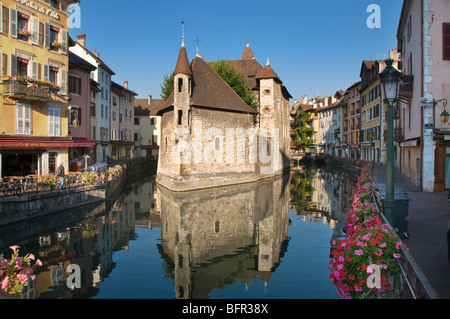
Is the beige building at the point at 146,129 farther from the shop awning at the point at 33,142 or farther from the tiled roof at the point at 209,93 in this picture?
the shop awning at the point at 33,142

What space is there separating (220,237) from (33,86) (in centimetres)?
1422

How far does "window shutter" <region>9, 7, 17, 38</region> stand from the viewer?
1881 centimetres

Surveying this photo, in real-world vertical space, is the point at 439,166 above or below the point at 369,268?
above

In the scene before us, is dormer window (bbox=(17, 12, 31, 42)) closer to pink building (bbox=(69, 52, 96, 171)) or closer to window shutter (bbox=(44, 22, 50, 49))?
window shutter (bbox=(44, 22, 50, 49))

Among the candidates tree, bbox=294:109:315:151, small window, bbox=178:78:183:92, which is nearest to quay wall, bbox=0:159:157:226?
small window, bbox=178:78:183:92

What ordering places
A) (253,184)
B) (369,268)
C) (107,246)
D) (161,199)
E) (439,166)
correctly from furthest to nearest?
(253,184), (161,199), (439,166), (107,246), (369,268)

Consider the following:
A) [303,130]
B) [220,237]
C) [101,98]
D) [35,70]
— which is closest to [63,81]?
[35,70]

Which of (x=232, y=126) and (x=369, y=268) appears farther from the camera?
(x=232, y=126)

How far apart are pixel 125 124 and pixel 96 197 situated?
31449mm

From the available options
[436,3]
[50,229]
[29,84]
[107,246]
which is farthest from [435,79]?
[29,84]

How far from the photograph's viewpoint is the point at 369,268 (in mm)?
5195

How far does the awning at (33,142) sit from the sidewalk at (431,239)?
1861 cm

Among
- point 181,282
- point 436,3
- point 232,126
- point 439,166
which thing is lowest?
point 181,282
